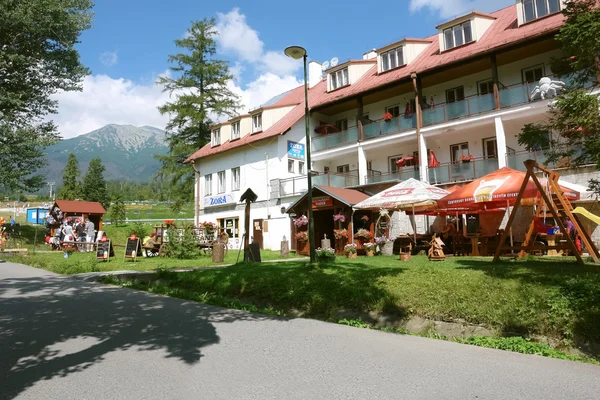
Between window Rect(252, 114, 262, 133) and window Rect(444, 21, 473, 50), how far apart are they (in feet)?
44.9

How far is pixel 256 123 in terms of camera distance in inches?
1198

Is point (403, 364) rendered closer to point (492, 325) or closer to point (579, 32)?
A: point (492, 325)

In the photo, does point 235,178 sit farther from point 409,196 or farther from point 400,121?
point 409,196

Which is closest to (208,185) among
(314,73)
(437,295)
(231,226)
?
(231,226)

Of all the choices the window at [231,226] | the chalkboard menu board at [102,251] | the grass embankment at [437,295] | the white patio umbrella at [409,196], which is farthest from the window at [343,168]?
the grass embankment at [437,295]

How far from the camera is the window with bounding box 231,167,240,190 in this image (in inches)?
1190

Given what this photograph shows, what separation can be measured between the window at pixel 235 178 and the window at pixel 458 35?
53.9ft

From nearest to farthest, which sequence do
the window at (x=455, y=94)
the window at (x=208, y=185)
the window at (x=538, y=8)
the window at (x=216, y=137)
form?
the window at (x=538, y=8) → the window at (x=455, y=94) → the window at (x=208, y=185) → the window at (x=216, y=137)

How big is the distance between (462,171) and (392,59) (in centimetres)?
951

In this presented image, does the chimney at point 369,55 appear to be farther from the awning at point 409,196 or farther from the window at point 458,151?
the awning at point 409,196

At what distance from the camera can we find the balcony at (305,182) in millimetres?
24031

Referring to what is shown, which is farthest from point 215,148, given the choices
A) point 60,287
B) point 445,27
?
point 60,287

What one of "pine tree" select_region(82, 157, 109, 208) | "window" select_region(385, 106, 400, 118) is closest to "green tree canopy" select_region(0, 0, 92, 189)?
"window" select_region(385, 106, 400, 118)

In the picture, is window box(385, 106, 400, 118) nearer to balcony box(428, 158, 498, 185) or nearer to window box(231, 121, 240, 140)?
balcony box(428, 158, 498, 185)
